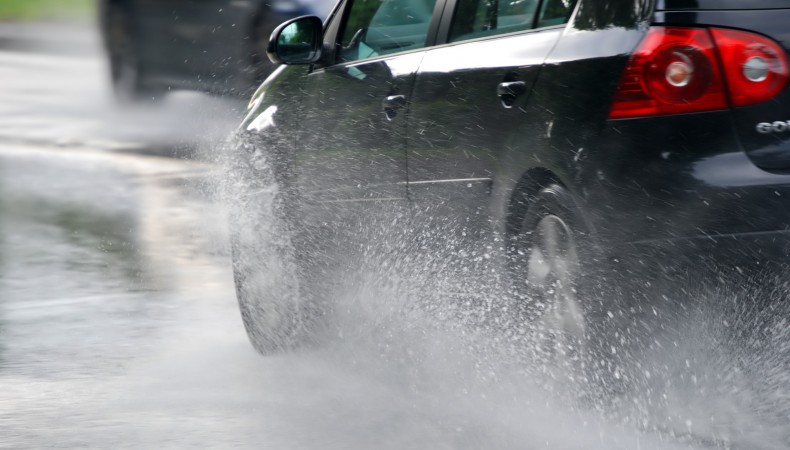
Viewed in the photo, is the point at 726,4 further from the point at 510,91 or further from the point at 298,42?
the point at 298,42

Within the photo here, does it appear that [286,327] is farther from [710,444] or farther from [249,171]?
[710,444]

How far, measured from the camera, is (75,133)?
1552 centimetres

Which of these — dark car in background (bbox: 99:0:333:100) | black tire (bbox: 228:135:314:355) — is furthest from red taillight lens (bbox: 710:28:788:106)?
dark car in background (bbox: 99:0:333:100)

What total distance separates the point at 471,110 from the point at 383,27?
129 cm

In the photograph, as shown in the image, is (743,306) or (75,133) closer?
(743,306)

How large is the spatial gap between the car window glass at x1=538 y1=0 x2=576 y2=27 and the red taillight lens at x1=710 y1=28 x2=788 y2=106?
0.65 m

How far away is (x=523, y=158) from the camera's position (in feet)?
14.8

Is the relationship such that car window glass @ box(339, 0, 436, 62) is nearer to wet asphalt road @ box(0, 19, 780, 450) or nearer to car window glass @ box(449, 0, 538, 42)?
car window glass @ box(449, 0, 538, 42)

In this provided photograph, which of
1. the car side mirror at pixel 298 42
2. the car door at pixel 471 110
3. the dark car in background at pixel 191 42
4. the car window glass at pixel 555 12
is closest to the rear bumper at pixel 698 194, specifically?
the car door at pixel 471 110

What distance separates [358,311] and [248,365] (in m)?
0.52

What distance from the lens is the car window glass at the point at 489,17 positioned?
484cm

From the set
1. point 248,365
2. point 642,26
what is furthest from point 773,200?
point 248,365

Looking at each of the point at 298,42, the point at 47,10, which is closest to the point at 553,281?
the point at 298,42

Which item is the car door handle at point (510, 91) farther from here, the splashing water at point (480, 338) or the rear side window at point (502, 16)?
the splashing water at point (480, 338)
